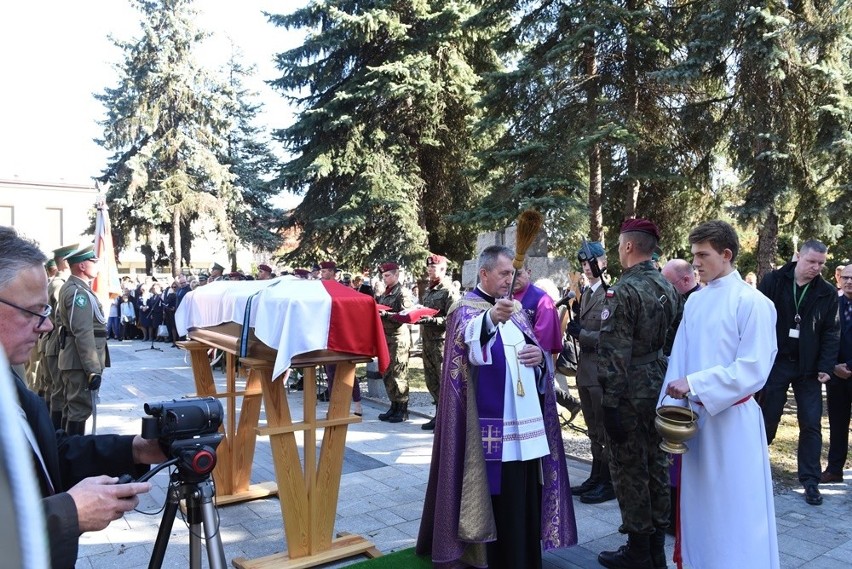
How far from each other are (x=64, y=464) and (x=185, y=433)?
1.52 feet

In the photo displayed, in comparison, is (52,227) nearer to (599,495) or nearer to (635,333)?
(599,495)

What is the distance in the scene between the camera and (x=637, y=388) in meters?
4.03

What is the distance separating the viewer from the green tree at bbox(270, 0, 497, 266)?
17438mm

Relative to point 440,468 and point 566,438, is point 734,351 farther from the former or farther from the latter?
point 566,438

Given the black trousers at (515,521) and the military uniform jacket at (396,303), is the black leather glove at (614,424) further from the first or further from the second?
the military uniform jacket at (396,303)

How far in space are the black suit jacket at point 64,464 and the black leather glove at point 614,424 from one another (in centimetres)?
261

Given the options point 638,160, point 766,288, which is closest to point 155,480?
point 766,288

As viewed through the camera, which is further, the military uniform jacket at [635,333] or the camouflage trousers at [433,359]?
the camouflage trousers at [433,359]

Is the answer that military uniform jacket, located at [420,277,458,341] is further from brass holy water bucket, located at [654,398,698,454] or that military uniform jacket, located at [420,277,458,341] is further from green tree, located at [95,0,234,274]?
green tree, located at [95,0,234,274]

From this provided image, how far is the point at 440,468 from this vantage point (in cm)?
381

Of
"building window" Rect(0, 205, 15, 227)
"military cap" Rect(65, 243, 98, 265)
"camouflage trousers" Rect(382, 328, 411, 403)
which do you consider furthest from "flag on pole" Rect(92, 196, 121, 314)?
"building window" Rect(0, 205, 15, 227)

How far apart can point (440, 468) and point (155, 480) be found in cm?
362

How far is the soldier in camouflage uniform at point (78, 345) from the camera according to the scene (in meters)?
6.04

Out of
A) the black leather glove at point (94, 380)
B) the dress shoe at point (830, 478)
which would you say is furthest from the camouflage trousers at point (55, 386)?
the dress shoe at point (830, 478)
